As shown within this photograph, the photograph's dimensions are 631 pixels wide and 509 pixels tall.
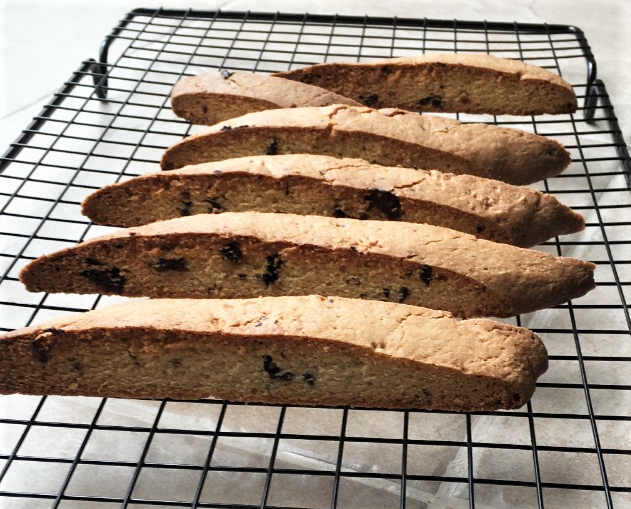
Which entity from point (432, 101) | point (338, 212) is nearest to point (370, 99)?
point (432, 101)

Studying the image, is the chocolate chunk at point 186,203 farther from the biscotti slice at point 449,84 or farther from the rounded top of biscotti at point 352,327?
the biscotti slice at point 449,84

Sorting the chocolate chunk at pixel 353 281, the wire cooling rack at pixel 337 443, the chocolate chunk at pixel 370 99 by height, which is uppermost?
the chocolate chunk at pixel 353 281

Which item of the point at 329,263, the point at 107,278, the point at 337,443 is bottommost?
the point at 337,443

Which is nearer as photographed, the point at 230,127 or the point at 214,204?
the point at 214,204

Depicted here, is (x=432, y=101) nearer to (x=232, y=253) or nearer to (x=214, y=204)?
(x=214, y=204)

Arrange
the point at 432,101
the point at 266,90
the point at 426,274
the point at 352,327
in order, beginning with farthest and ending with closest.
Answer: the point at 432,101
the point at 266,90
the point at 426,274
the point at 352,327

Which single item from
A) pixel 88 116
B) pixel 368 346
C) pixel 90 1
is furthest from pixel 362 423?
pixel 90 1

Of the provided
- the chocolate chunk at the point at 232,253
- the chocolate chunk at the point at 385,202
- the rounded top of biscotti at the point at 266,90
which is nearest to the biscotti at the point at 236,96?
the rounded top of biscotti at the point at 266,90
